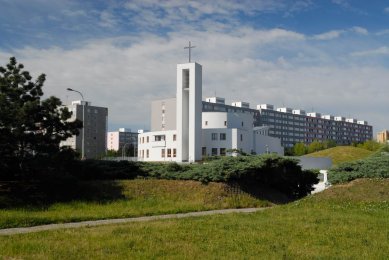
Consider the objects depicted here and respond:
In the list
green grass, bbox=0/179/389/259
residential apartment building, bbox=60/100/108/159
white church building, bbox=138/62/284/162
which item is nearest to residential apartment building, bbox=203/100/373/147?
residential apartment building, bbox=60/100/108/159

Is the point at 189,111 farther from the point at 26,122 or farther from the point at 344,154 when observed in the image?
the point at 26,122

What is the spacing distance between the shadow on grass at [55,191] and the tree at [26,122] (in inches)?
48.4

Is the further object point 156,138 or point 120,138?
point 120,138

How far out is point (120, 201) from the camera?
19.8 metres

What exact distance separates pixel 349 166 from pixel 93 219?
1260 centimetres

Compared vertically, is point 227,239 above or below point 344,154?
below

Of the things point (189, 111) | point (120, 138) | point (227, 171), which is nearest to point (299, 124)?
point (120, 138)

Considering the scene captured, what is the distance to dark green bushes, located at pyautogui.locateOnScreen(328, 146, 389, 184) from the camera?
868 inches

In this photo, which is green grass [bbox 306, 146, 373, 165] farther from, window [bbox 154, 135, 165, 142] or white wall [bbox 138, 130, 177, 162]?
window [bbox 154, 135, 165, 142]

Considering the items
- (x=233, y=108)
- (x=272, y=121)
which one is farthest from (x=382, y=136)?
(x=233, y=108)

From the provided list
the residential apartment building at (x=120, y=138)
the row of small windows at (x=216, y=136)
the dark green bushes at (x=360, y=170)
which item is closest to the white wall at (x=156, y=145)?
the row of small windows at (x=216, y=136)

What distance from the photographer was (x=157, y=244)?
35.3 feet

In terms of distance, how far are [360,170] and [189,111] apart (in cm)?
5885

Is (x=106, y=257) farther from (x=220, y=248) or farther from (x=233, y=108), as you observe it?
(x=233, y=108)
